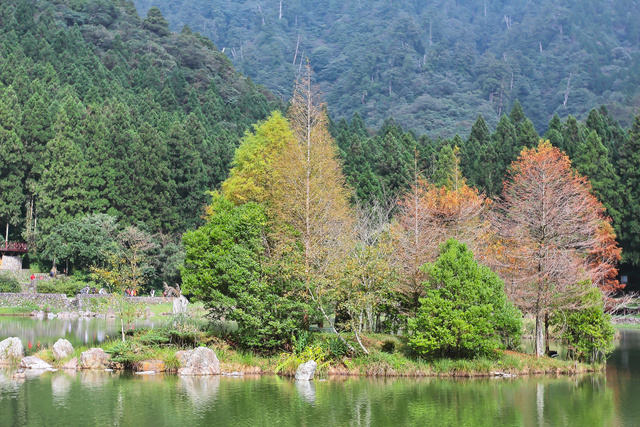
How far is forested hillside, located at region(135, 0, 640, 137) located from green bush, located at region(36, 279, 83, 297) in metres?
74.7

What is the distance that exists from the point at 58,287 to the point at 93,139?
16312 millimetres

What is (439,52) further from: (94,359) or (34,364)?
(34,364)

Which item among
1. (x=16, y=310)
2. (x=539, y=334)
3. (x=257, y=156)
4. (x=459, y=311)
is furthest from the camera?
(x=16, y=310)

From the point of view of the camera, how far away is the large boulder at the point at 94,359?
2141 cm

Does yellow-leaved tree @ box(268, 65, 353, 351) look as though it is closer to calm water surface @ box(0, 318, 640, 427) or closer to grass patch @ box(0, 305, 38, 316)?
calm water surface @ box(0, 318, 640, 427)

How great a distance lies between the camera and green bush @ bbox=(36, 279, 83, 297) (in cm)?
4353

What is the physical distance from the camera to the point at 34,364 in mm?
21219

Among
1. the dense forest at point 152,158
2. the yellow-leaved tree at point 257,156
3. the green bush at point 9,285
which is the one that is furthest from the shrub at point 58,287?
the yellow-leaved tree at point 257,156

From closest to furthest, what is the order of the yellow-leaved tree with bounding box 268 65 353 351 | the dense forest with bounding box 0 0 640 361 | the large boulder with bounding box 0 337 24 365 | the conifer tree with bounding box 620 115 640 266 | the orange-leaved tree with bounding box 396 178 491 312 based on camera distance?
1. the large boulder with bounding box 0 337 24 365
2. the yellow-leaved tree with bounding box 268 65 353 351
3. the dense forest with bounding box 0 0 640 361
4. the orange-leaved tree with bounding box 396 178 491 312
5. the conifer tree with bounding box 620 115 640 266

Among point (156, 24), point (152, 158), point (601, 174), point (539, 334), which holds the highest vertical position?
point (156, 24)

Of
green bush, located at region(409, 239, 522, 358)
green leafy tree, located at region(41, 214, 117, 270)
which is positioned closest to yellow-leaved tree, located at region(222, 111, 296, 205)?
green bush, located at region(409, 239, 522, 358)

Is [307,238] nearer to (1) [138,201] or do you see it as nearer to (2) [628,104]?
(1) [138,201]

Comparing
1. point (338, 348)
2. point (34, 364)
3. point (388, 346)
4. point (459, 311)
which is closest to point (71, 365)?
point (34, 364)

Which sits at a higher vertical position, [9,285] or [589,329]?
[9,285]
